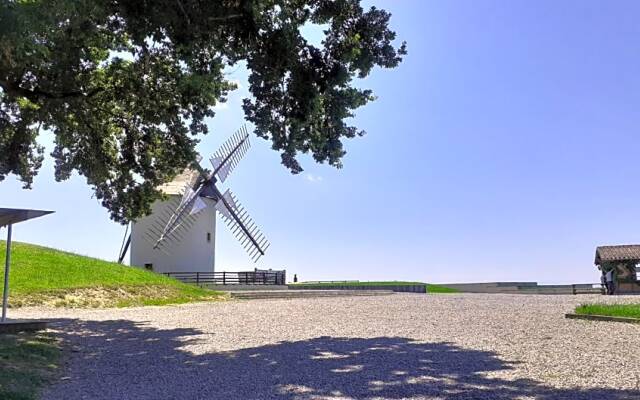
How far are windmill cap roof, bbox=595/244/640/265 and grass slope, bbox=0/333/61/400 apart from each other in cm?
2876

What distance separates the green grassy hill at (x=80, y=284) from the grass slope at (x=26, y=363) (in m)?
10.2

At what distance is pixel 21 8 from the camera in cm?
836

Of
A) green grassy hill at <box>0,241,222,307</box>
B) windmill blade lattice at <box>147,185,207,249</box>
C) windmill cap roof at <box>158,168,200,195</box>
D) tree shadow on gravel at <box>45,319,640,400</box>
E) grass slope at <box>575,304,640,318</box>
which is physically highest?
windmill cap roof at <box>158,168,200,195</box>

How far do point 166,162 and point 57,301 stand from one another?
7586mm

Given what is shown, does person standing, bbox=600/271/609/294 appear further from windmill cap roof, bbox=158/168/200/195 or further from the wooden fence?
windmill cap roof, bbox=158/168/200/195

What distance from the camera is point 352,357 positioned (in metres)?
9.41

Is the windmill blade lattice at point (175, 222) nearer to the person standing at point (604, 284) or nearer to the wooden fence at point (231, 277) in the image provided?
the wooden fence at point (231, 277)

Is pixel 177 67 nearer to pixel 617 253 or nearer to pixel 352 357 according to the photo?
pixel 352 357

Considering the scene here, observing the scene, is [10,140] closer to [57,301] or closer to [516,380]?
[57,301]

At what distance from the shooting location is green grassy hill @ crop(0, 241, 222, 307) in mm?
21594

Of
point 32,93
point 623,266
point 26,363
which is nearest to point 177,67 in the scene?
point 32,93

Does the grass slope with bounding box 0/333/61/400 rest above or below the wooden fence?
below

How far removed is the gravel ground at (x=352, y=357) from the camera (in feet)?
23.4

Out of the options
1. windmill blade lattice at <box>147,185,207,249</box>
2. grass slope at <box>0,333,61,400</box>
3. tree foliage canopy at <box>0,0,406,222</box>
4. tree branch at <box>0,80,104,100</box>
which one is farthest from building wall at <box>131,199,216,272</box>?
grass slope at <box>0,333,61,400</box>
